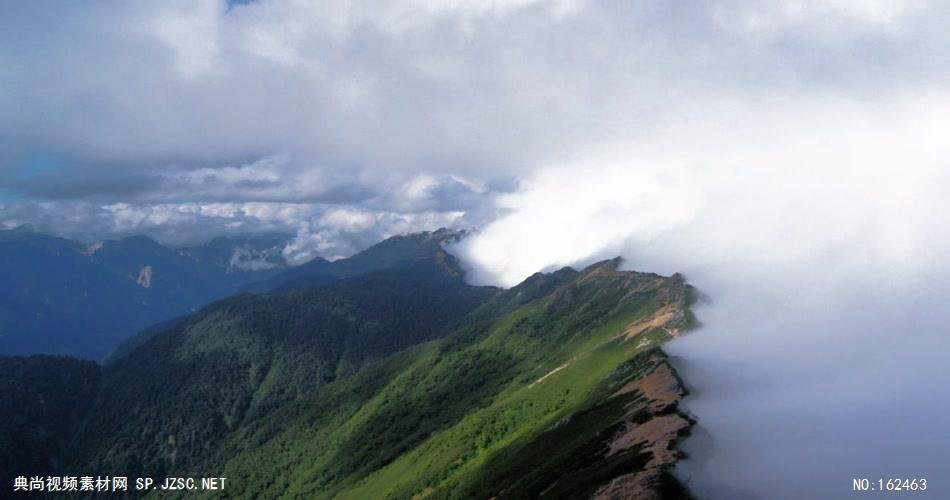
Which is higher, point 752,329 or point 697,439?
point 752,329

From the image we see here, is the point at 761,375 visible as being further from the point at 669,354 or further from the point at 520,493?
the point at 520,493

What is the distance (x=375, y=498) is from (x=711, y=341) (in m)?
125

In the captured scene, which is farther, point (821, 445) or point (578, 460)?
point (578, 460)

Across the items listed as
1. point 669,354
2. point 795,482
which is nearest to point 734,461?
point 795,482

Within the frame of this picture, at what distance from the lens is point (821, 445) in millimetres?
72438

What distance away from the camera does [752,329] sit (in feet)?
620

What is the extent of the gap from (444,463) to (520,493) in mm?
93300

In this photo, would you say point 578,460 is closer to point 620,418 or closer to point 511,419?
point 620,418

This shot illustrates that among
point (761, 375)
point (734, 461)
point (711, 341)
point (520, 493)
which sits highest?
point (711, 341)

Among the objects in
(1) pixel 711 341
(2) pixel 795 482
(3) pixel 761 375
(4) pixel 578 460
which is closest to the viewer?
(2) pixel 795 482

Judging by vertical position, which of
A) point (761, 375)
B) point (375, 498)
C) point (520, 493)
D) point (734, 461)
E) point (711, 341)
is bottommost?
point (375, 498)

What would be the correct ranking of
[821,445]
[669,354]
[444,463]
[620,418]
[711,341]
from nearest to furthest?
[821,445] → [620,418] → [669,354] → [711,341] → [444,463]

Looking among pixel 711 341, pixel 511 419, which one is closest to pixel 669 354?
pixel 711 341

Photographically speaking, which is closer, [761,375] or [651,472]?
[651,472]
